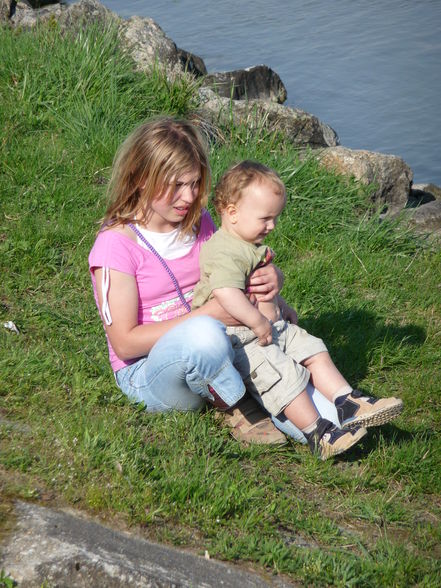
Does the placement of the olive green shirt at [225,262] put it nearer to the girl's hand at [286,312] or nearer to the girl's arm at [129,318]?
the girl's arm at [129,318]

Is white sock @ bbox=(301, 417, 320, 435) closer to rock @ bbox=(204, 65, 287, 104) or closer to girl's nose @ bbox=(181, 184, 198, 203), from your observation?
girl's nose @ bbox=(181, 184, 198, 203)

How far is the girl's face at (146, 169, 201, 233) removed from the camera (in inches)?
144

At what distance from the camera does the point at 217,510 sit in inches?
126

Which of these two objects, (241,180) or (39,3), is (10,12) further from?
(39,3)

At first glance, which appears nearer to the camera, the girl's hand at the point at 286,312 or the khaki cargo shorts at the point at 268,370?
the khaki cargo shorts at the point at 268,370

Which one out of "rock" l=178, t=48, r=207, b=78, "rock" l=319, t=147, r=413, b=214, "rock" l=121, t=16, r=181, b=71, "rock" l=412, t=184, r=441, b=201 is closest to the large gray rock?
"rock" l=121, t=16, r=181, b=71

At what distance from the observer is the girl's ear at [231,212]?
12.1 feet

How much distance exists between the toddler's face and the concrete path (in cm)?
143

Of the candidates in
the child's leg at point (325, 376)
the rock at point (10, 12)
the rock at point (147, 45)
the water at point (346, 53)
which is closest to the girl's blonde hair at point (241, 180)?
the child's leg at point (325, 376)

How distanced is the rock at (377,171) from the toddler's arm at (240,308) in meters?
3.18

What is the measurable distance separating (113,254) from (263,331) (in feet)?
2.44

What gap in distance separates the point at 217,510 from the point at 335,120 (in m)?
8.85

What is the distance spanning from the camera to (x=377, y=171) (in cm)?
712

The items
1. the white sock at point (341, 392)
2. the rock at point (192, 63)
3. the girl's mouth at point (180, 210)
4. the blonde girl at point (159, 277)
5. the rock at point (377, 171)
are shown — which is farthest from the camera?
the rock at point (192, 63)
